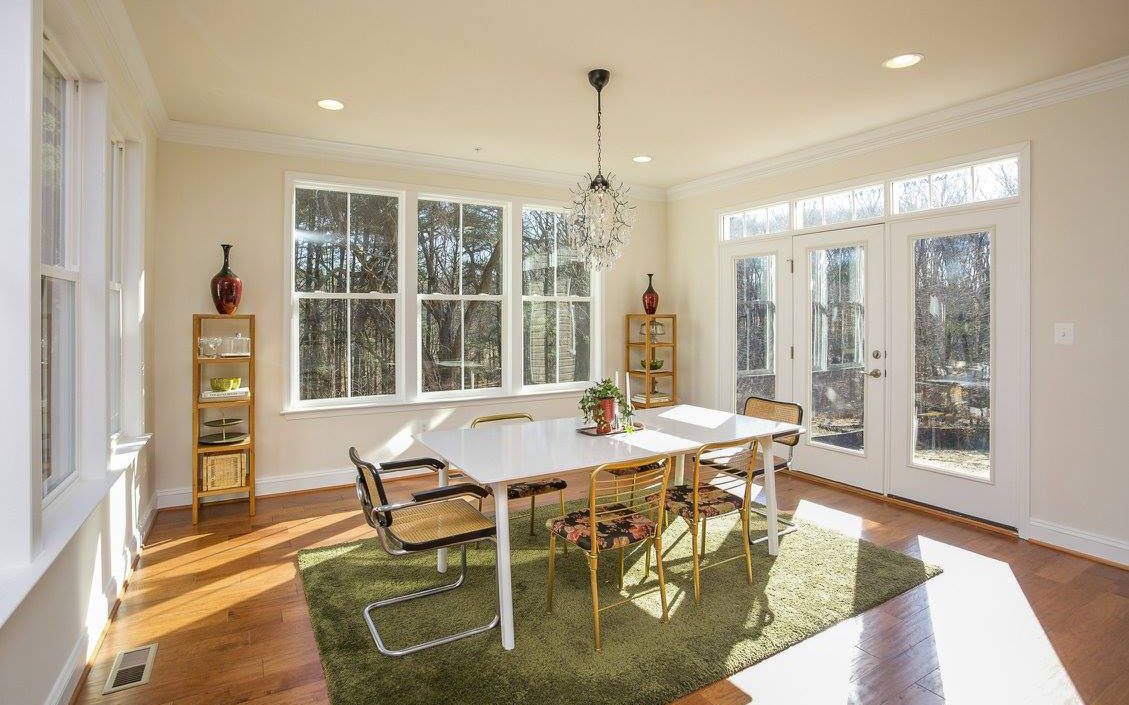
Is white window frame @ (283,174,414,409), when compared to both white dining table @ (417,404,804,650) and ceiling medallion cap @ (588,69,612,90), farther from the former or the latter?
ceiling medallion cap @ (588,69,612,90)

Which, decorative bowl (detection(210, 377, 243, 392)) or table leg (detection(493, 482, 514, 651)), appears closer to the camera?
table leg (detection(493, 482, 514, 651))

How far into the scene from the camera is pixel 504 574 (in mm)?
2469

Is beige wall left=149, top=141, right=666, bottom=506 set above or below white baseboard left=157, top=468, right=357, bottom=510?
above

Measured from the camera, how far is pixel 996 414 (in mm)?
3967

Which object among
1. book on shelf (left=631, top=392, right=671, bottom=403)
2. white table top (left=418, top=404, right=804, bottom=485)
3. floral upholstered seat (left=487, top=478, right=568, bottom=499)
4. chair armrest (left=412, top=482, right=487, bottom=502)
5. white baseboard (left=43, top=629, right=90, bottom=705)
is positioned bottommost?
white baseboard (left=43, top=629, right=90, bottom=705)

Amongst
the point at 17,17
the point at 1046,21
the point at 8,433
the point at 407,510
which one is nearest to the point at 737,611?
the point at 407,510

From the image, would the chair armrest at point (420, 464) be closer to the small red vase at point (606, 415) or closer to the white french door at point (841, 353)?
the small red vase at point (606, 415)

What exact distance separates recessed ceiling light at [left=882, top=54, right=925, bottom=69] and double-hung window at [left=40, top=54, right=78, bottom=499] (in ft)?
12.8

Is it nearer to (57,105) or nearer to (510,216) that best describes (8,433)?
(57,105)


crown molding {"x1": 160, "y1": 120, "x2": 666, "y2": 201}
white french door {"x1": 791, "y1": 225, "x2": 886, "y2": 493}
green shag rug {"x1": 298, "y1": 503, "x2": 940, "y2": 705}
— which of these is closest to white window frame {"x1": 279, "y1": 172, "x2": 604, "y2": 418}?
crown molding {"x1": 160, "y1": 120, "x2": 666, "y2": 201}

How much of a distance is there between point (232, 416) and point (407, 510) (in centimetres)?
226

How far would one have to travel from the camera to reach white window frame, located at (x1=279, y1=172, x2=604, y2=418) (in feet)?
15.6

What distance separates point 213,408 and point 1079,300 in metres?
5.67

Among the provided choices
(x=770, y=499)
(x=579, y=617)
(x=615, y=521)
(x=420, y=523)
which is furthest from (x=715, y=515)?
(x=420, y=523)
